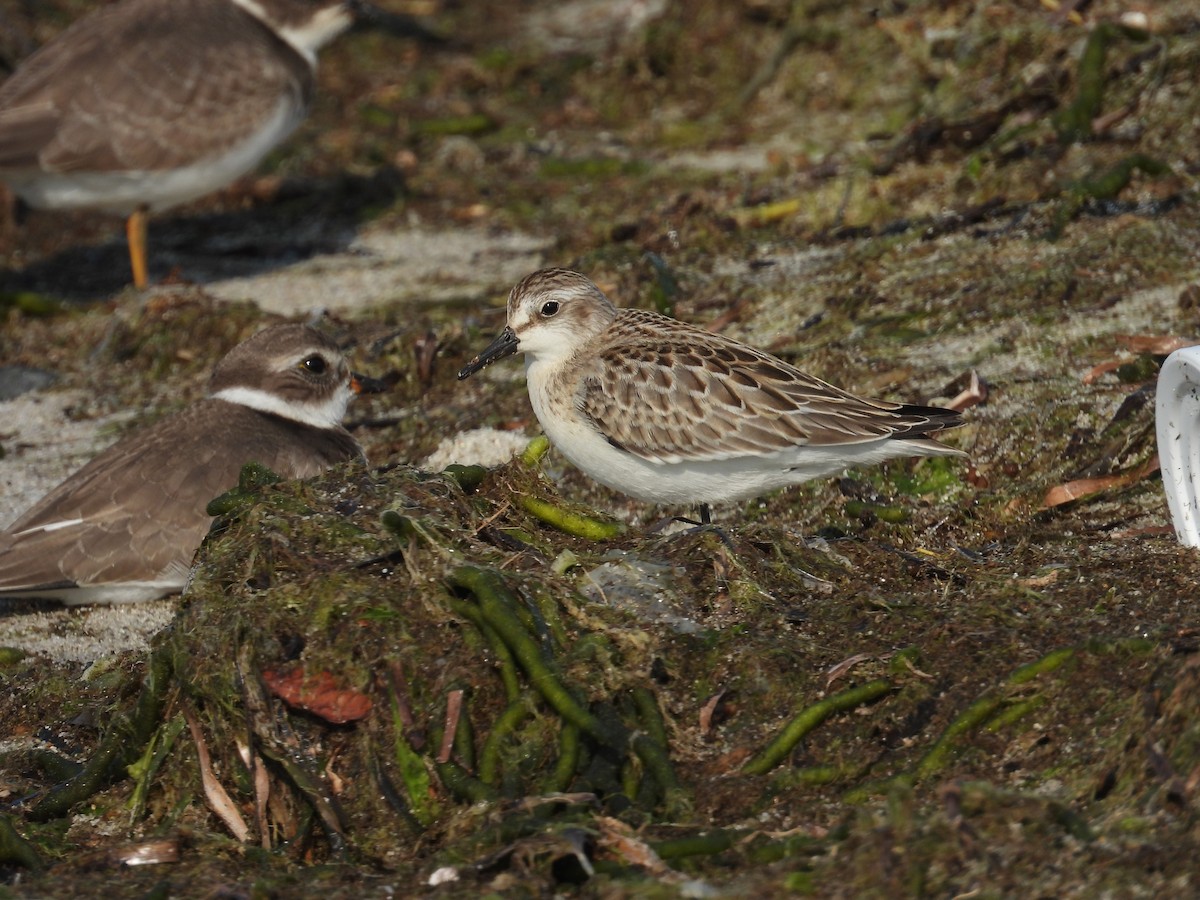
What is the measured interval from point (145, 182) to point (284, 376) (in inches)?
127

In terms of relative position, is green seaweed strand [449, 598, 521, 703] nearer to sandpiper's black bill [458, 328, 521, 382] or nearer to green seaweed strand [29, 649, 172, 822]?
green seaweed strand [29, 649, 172, 822]

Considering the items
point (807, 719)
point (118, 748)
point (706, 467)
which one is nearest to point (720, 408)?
point (706, 467)

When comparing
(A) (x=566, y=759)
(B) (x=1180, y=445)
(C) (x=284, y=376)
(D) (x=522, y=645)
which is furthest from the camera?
(C) (x=284, y=376)

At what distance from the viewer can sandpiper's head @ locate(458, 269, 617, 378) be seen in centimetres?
651

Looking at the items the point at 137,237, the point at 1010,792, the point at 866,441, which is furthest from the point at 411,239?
the point at 1010,792

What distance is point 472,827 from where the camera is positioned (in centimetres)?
427

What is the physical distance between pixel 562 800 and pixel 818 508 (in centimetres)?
265

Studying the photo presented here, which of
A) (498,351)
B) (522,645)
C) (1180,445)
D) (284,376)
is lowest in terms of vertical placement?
(284,376)

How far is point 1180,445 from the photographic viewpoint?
17.2ft

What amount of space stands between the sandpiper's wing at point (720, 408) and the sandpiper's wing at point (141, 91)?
4730mm

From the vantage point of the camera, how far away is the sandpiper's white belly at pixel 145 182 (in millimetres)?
9914

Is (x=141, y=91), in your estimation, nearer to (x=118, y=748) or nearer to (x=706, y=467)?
(x=706, y=467)

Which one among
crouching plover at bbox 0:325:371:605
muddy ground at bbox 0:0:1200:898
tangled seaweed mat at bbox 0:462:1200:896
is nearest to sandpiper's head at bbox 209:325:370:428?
crouching plover at bbox 0:325:371:605

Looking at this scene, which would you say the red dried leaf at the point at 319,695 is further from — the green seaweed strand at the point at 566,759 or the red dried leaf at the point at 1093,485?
the red dried leaf at the point at 1093,485
